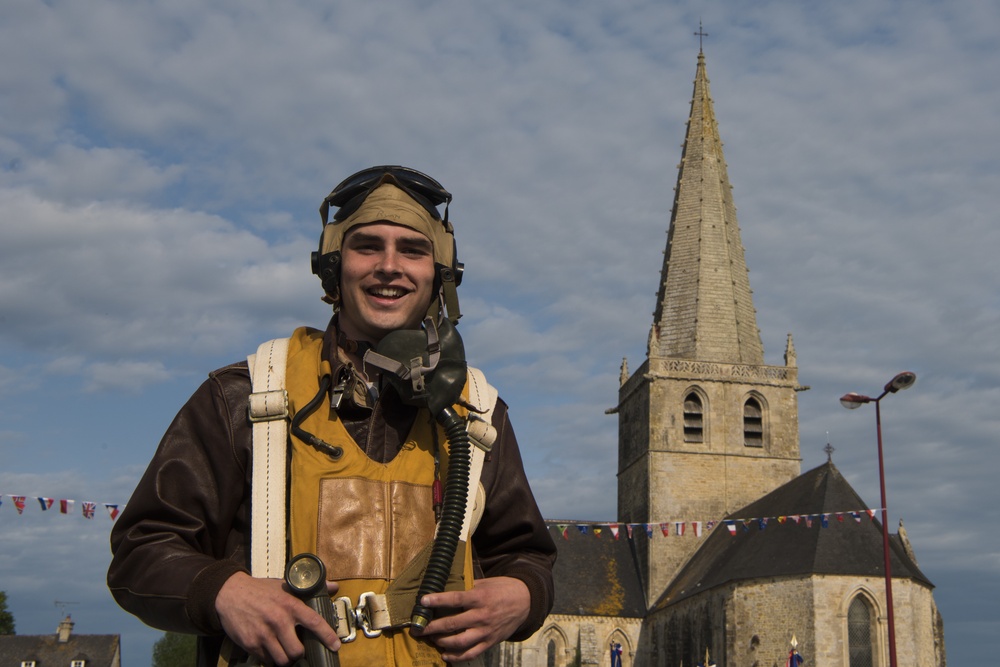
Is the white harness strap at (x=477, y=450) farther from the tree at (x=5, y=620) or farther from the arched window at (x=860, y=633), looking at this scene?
the tree at (x=5, y=620)

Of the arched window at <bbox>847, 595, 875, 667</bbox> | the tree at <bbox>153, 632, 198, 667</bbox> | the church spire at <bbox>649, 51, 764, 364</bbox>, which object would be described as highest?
the church spire at <bbox>649, 51, 764, 364</bbox>

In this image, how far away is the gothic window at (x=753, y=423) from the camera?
48.0 m

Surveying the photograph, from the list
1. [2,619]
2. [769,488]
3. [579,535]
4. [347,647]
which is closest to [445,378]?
[347,647]

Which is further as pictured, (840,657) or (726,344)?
(726,344)

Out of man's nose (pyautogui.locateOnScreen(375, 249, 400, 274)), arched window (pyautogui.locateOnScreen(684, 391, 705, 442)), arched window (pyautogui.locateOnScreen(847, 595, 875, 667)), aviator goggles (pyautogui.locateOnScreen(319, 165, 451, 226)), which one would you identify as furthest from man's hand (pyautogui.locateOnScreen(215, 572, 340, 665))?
arched window (pyautogui.locateOnScreen(684, 391, 705, 442))

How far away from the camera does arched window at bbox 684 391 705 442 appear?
157 ft

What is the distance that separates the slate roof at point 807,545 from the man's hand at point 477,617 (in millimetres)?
34078

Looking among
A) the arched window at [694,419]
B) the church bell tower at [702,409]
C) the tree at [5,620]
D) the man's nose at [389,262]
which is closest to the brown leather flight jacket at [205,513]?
the man's nose at [389,262]

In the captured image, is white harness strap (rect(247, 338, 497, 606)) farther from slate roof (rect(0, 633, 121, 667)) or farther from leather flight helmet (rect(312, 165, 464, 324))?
slate roof (rect(0, 633, 121, 667))

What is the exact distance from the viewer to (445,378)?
108 inches

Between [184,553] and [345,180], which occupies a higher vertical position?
[345,180]

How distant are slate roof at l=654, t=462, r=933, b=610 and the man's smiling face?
34.1 metres

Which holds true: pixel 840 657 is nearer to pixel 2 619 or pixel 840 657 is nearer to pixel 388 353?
pixel 388 353

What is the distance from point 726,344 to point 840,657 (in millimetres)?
17451
